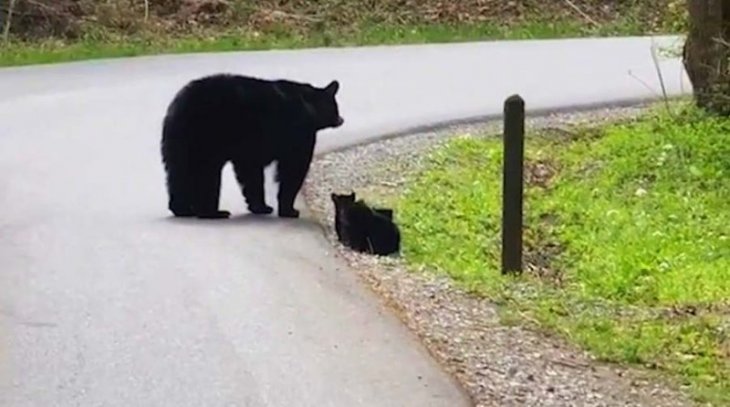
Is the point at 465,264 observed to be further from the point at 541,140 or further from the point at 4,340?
the point at 541,140

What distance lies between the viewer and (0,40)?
2773 cm

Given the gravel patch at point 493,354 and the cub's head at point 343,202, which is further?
the cub's head at point 343,202

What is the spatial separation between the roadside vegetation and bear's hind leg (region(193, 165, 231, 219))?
1377 centimetres

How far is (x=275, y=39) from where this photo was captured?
96.0 feet

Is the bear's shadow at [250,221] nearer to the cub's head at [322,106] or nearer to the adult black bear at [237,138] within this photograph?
the adult black bear at [237,138]

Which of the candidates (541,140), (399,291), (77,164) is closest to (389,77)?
(541,140)

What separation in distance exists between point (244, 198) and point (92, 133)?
4384mm

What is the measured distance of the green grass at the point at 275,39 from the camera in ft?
86.8

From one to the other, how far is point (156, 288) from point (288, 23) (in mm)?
21297

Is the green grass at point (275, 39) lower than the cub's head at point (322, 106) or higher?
lower

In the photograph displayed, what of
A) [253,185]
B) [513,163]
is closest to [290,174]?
[253,185]

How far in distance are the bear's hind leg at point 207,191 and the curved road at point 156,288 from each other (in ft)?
0.63

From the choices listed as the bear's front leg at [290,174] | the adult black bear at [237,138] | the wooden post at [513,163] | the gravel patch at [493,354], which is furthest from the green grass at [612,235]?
the adult black bear at [237,138]

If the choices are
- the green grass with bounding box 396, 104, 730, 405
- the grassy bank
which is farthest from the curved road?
the grassy bank
